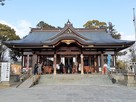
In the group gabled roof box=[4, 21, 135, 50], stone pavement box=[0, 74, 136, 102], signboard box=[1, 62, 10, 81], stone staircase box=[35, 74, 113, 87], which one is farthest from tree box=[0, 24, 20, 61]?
stone pavement box=[0, 74, 136, 102]

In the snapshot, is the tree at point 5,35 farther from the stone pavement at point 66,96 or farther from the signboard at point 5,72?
the stone pavement at point 66,96

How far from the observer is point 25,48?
25547 millimetres

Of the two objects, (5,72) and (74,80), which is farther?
(74,80)

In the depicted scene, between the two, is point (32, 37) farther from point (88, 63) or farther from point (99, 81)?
point (99, 81)

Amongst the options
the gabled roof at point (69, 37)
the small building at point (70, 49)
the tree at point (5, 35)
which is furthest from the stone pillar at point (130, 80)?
the tree at point (5, 35)

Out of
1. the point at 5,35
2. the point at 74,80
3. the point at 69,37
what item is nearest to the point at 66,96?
the point at 74,80

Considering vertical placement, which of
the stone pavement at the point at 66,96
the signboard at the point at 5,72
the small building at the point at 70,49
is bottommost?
the stone pavement at the point at 66,96

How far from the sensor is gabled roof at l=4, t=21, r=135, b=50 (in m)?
24.2

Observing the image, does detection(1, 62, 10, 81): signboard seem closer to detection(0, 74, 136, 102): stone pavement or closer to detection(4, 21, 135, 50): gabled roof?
detection(0, 74, 136, 102): stone pavement

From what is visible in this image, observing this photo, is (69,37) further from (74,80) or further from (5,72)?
(5,72)

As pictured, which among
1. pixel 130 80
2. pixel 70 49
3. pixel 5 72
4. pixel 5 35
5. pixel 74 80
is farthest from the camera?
pixel 5 35

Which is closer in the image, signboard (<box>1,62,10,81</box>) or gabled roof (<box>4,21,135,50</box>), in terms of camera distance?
signboard (<box>1,62,10,81</box>)

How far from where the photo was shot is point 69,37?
23.6 metres

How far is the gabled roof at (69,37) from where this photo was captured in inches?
953
